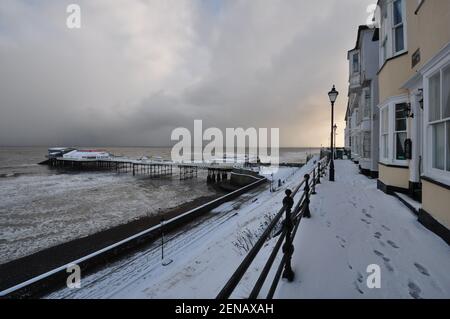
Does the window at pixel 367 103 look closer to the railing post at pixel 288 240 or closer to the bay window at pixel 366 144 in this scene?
the bay window at pixel 366 144

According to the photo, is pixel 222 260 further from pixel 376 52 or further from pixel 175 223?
pixel 376 52

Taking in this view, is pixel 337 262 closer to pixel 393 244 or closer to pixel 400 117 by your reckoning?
pixel 393 244

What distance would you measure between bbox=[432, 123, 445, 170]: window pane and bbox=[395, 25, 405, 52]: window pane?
4.80 m

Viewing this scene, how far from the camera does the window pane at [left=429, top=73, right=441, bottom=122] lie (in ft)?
13.8

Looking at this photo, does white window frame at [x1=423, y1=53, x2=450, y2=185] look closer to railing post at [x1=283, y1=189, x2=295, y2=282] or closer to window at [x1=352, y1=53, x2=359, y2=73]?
railing post at [x1=283, y1=189, x2=295, y2=282]

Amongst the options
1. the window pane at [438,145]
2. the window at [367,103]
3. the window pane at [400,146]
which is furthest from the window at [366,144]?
the window pane at [438,145]

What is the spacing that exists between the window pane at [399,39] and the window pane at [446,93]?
469 cm

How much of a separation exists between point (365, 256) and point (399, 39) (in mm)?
8020

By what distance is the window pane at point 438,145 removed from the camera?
4238 millimetres

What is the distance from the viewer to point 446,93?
391 centimetres

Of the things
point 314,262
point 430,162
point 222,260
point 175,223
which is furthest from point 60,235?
point 430,162

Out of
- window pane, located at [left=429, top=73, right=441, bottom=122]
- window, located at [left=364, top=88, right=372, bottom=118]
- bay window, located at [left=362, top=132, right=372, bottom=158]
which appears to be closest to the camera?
window pane, located at [left=429, top=73, right=441, bottom=122]

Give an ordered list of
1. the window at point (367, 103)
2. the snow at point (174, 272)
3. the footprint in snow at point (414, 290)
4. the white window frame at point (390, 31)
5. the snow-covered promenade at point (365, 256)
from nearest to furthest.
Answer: the footprint in snow at point (414, 290)
the snow-covered promenade at point (365, 256)
the snow at point (174, 272)
the white window frame at point (390, 31)
the window at point (367, 103)

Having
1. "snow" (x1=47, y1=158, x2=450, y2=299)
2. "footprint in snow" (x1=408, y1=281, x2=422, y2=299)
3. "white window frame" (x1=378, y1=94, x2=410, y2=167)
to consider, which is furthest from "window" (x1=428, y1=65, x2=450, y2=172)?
"white window frame" (x1=378, y1=94, x2=410, y2=167)
